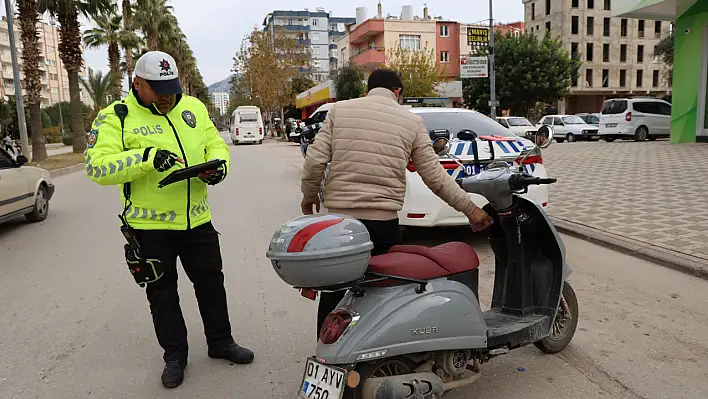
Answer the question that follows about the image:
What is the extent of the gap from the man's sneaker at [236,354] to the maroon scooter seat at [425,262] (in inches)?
52.5

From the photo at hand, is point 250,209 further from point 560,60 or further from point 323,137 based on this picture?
point 560,60

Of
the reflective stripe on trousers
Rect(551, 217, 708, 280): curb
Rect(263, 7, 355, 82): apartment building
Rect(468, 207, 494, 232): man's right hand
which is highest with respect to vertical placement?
Rect(263, 7, 355, 82): apartment building

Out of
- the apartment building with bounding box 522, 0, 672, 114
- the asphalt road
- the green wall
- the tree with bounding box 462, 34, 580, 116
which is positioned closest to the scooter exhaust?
the asphalt road

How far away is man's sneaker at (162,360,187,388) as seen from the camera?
3.36 m

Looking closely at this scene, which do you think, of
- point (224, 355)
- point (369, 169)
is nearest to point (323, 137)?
point (369, 169)

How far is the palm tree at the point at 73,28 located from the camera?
2297 centimetres

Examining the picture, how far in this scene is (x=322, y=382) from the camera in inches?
99.3

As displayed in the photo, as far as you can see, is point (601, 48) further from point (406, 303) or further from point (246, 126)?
point (406, 303)

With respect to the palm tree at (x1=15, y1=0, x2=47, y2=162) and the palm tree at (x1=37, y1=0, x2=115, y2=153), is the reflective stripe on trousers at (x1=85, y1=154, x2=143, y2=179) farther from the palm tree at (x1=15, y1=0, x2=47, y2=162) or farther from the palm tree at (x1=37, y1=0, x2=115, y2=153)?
the palm tree at (x1=37, y1=0, x2=115, y2=153)

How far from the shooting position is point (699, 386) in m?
3.17

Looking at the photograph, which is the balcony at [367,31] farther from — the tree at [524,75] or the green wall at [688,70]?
the green wall at [688,70]

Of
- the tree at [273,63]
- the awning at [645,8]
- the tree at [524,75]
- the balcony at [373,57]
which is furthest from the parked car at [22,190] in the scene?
the balcony at [373,57]

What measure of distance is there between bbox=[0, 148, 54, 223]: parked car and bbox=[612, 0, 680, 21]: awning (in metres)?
17.1

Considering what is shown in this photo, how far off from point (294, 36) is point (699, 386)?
51955 millimetres
